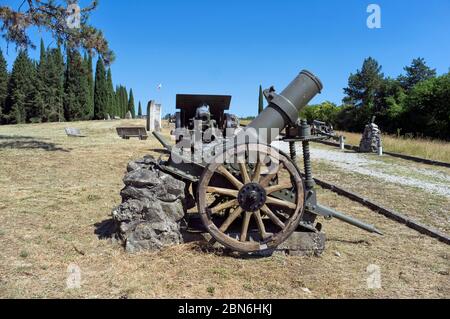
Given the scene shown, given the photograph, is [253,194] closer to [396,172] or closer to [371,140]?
[396,172]

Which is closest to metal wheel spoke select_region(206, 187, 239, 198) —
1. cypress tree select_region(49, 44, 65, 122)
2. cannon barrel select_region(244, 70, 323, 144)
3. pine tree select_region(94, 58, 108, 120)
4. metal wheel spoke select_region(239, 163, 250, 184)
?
metal wheel spoke select_region(239, 163, 250, 184)

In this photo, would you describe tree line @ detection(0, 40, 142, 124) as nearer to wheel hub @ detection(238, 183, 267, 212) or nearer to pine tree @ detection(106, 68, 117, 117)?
pine tree @ detection(106, 68, 117, 117)

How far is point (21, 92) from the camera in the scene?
43.2 metres

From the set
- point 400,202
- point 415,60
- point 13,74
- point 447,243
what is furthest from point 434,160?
point 13,74

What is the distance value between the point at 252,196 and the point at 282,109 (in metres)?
1.09

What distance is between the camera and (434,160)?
574 inches

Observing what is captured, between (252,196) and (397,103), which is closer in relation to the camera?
(252,196)

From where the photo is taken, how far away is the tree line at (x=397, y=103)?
27516 mm

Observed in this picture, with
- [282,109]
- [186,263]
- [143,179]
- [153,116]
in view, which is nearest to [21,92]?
[153,116]

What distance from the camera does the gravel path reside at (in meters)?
9.88

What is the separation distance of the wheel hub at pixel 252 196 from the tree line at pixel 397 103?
23494mm

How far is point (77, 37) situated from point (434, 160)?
13.3 meters

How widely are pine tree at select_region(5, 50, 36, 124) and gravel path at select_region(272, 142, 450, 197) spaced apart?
3726 centimetres
